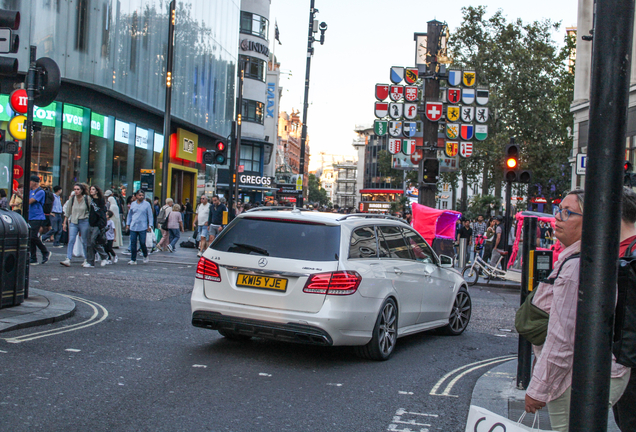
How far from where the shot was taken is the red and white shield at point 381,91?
60.4ft

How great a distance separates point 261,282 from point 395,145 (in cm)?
1261

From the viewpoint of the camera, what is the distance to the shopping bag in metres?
2.55

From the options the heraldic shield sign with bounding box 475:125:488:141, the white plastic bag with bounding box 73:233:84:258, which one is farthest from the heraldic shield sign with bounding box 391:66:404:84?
the white plastic bag with bounding box 73:233:84:258

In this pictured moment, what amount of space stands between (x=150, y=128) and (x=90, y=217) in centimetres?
1653

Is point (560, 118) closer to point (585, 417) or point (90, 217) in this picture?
point (90, 217)

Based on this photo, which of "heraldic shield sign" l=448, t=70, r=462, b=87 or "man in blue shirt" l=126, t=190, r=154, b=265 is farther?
"heraldic shield sign" l=448, t=70, r=462, b=87

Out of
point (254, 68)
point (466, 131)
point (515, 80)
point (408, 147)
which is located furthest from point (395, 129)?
point (254, 68)

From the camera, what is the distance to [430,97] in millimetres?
16547

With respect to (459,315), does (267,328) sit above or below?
above

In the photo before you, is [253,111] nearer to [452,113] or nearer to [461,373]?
[452,113]

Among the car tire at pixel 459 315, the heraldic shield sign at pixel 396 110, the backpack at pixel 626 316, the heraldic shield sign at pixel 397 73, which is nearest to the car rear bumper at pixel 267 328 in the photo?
the car tire at pixel 459 315

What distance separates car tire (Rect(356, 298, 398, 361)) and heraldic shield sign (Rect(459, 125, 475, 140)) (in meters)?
11.8

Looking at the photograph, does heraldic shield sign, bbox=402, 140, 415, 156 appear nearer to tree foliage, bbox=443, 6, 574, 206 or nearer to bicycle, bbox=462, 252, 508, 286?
bicycle, bbox=462, 252, 508, 286

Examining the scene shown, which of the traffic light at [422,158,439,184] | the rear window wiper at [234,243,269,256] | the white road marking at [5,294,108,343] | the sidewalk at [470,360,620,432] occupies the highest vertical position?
the traffic light at [422,158,439,184]
